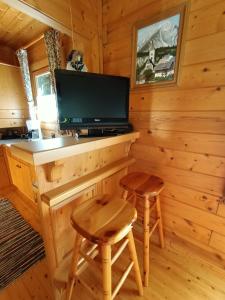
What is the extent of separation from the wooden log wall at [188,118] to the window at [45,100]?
51.0 inches

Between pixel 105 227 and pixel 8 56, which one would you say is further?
pixel 8 56

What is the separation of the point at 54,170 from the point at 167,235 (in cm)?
130

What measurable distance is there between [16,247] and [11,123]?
197 centimetres

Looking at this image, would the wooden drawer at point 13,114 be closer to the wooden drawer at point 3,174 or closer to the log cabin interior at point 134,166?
the wooden drawer at point 3,174

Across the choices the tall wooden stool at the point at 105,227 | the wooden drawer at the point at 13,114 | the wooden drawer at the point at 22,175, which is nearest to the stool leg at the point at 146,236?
the tall wooden stool at the point at 105,227

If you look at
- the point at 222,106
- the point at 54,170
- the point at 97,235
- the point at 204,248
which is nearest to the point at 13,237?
the point at 54,170

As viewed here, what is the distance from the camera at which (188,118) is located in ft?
3.86

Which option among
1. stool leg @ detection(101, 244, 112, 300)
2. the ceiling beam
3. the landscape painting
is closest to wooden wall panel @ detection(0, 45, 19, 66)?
the ceiling beam

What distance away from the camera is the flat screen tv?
104cm

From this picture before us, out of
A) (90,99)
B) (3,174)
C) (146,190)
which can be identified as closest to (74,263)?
(146,190)

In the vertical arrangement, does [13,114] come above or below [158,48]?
below

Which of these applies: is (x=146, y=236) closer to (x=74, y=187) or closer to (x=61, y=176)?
(x=74, y=187)

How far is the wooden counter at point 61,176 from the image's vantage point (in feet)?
2.74

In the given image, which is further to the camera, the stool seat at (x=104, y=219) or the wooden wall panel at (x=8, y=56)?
the wooden wall panel at (x=8, y=56)
